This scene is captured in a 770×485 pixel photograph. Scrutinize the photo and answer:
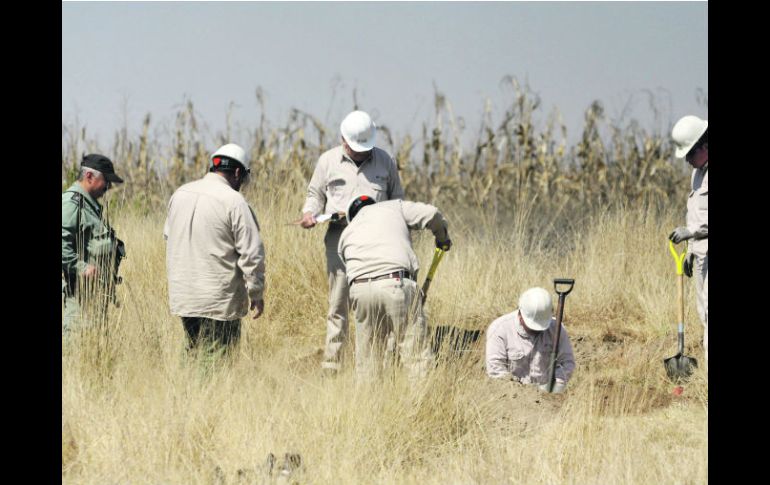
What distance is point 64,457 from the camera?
566cm

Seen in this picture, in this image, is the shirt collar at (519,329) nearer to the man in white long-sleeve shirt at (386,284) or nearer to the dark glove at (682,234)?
the man in white long-sleeve shirt at (386,284)

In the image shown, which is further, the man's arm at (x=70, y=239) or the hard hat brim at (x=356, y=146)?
the hard hat brim at (x=356, y=146)

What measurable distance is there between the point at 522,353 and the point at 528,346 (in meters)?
0.07

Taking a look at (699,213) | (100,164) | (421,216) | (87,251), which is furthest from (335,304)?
(699,213)

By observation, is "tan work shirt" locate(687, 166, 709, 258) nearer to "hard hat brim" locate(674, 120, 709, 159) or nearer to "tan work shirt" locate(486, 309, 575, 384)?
"hard hat brim" locate(674, 120, 709, 159)

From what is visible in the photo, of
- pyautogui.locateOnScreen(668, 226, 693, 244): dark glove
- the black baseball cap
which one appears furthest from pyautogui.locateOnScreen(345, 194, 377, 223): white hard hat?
pyautogui.locateOnScreen(668, 226, 693, 244): dark glove

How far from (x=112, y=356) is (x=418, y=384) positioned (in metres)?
2.09

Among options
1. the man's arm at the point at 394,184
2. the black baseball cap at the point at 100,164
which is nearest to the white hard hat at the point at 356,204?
the man's arm at the point at 394,184

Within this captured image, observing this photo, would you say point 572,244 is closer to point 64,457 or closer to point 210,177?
point 210,177

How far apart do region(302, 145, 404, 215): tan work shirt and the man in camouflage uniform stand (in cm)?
191

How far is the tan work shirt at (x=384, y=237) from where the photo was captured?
7.07 meters

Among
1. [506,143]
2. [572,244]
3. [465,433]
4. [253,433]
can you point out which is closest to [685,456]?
[465,433]

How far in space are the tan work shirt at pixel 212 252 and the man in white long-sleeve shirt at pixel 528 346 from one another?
202cm

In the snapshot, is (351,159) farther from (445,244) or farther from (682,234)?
(682,234)
